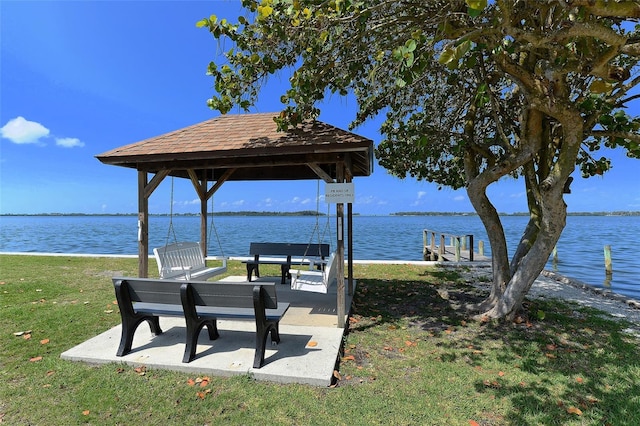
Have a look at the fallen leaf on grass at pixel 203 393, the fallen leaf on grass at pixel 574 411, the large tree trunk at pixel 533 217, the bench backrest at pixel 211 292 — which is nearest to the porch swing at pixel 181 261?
the bench backrest at pixel 211 292

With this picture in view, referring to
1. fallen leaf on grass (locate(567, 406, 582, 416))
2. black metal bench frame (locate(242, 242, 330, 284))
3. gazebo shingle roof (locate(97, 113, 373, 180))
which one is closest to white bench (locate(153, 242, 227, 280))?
black metal bench frame (locate(242, 242, 330, 284))

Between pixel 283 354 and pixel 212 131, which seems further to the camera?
pixel 212 131

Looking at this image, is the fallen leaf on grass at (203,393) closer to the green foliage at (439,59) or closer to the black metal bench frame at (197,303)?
the black metal bench frame at (197,303)

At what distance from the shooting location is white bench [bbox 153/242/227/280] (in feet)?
19.4

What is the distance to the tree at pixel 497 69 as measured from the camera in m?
3.53

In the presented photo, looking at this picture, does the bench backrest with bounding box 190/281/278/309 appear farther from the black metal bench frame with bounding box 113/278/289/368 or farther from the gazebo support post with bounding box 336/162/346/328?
the gazebo support post with bounding box 336/162/346/328

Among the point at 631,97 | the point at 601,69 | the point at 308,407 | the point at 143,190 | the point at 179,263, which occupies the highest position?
the point at 631,97

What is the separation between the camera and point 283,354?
390 centimetres

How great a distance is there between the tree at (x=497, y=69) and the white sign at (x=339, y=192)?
129 centimetres

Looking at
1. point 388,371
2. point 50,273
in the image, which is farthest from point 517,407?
point 50,273

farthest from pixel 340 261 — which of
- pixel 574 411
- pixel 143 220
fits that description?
pixel 143 220

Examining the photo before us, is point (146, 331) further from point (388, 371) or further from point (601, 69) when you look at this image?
point (601, 69)

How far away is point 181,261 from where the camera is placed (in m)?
6.82

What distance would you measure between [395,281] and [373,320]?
3.19 metres
